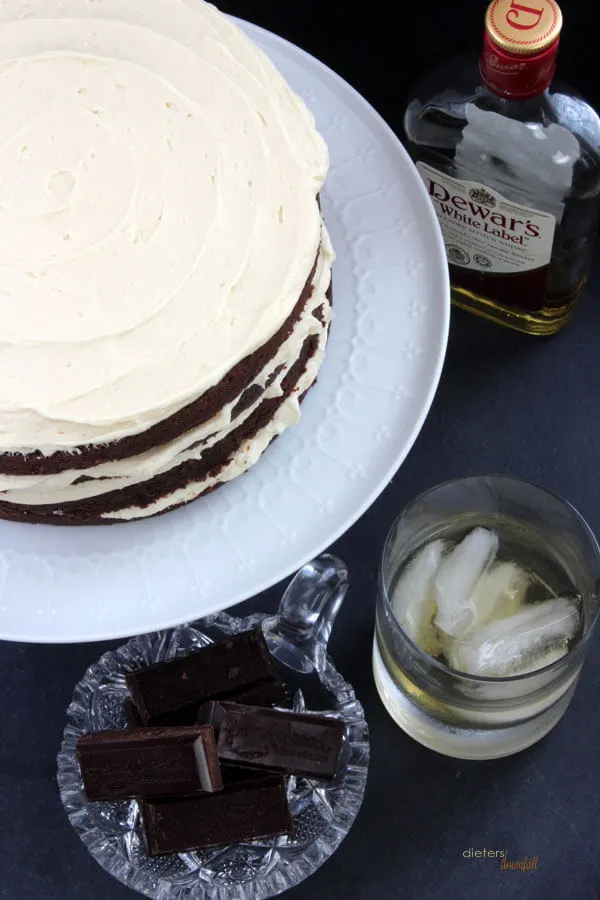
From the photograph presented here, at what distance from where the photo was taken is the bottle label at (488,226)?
59.1 inches

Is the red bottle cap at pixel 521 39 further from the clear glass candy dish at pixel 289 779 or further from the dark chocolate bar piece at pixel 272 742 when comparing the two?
the dark chocolate bar piece at pixel 272 742

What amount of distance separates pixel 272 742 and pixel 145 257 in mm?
599

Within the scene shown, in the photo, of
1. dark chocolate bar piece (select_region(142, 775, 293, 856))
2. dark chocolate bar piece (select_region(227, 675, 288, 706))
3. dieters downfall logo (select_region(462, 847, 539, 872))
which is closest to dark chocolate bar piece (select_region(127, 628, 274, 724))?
dark chocolate bar piece (select_region(227, 675, 288, 706))

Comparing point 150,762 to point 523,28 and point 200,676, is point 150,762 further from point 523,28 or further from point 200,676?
point 523,28

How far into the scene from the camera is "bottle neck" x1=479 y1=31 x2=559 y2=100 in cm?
129

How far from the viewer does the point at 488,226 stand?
1.55m

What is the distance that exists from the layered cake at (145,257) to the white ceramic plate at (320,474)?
0.04m

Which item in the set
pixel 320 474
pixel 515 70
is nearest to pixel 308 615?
pixel 320 474

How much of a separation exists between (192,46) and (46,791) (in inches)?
37.3

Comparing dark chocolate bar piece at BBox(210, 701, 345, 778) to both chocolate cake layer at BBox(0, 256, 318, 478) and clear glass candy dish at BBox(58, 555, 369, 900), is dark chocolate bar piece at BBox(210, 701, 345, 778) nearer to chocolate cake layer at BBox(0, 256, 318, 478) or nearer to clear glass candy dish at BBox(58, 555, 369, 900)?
clear glass candy dish at BBox(58, 555, 369, 900)

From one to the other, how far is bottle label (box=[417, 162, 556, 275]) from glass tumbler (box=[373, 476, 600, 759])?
327 mm

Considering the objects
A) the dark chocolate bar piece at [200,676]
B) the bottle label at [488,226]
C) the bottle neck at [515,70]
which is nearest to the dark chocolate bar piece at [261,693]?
the dark chocolate bar piece at [200,676]

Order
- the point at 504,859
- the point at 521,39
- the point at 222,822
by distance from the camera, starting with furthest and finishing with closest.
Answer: the point at 504,859 → the point at 222,822 → the point at 521,39

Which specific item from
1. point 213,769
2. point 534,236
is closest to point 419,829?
point 213,769
